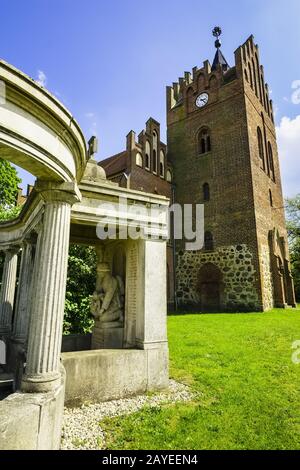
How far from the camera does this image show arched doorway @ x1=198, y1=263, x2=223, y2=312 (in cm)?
1653

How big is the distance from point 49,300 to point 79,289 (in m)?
6.01

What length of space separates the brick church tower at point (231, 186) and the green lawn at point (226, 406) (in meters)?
8.13

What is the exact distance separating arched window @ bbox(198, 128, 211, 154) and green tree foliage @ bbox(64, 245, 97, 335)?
43.0 feet

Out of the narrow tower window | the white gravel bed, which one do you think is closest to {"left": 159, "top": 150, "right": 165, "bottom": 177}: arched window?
the narrow tower window

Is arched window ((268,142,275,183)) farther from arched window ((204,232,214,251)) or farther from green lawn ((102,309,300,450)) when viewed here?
green lawn ((102,309,300,450))

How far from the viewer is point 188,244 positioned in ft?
60.8

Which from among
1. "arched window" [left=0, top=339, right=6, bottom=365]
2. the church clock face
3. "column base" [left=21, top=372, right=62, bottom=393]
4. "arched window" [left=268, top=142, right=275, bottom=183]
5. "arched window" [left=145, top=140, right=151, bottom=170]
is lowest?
"arched window" [left=0, top=339, right=6, bottom=365]

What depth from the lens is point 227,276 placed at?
16219 mm

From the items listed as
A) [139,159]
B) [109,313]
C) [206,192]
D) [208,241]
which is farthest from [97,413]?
[206,192]

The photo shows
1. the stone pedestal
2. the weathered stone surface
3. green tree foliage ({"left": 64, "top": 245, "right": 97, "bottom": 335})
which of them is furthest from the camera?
green tree foliage ({"left": 64, "top": 245, "right": 97, "bottom": 335})

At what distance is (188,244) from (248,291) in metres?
5.06

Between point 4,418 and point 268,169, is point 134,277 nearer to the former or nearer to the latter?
point 4,418

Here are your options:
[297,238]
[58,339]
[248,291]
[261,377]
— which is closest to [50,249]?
[58,339]
